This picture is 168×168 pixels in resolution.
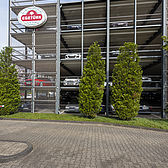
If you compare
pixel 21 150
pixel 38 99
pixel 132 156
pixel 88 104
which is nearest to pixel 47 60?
pixel 38 99

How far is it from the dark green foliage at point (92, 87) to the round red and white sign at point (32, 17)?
7.00 metres

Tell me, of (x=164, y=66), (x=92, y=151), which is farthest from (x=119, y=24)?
(x=92, y=151)

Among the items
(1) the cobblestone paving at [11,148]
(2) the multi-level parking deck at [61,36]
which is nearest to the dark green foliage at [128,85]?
(2) the multi-level parking deck at [61,36]

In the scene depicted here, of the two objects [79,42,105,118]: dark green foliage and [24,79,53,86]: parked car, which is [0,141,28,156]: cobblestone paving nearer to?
[79,42,105,118]: dark green foliage

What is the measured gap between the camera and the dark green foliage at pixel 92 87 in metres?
8.69

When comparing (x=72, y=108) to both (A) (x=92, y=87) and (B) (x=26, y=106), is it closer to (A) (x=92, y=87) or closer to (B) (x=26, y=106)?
(A) (x=92, y=87)

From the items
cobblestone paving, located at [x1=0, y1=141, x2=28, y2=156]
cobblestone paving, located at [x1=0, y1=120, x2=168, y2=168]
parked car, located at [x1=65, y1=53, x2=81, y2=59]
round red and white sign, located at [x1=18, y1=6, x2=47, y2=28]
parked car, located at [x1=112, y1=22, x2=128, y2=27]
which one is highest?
round red and white sign, located at [x1=18, y1=6, x2=47, y2=28]

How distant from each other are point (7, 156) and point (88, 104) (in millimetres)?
5935

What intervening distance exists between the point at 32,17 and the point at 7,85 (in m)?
7.61

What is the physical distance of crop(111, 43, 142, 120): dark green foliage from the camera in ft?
27.3

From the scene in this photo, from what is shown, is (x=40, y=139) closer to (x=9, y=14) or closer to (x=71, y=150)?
(x=71, y=150)

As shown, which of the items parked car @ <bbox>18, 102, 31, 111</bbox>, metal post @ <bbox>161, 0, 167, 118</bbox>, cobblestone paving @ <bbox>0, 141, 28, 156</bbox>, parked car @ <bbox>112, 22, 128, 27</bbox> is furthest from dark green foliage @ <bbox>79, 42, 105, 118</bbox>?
parked car @ <bbox>18, 102, 31, 111</bbox>

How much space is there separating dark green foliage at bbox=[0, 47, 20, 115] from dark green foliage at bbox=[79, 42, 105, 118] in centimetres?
641

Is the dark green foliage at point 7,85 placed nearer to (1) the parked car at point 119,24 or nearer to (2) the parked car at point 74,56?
(2) the parked car at point 74,56
